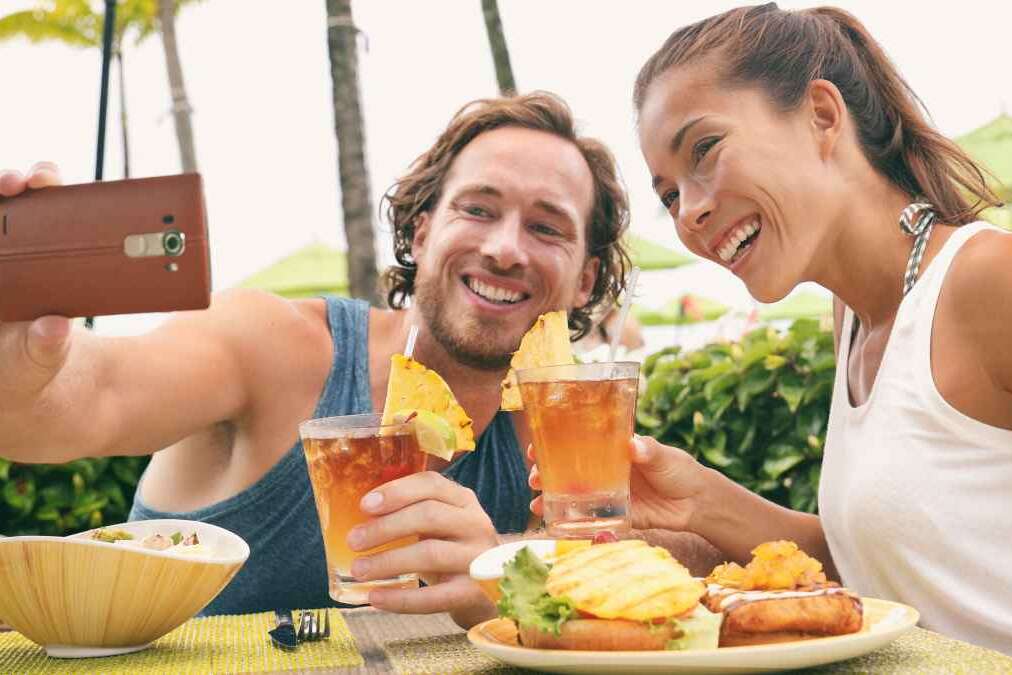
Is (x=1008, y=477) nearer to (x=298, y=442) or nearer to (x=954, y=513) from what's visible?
(x=954, y=513)

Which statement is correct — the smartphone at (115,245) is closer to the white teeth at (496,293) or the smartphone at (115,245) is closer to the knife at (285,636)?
the knife at (285,636)

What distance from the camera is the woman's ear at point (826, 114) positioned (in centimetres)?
254

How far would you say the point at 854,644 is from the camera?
1.30 metres

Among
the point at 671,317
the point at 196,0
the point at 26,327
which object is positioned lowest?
the point at 671,317

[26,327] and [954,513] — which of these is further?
[954,513]

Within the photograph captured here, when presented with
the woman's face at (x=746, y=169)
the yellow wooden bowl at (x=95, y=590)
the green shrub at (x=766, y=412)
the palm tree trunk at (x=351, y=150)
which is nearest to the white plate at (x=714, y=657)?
the yellow wooden bowl at (x=95, y=590)

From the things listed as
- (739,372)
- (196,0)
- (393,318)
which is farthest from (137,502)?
(196,0)

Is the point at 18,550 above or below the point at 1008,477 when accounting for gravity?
above

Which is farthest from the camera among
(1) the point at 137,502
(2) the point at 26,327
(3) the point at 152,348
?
(1) the point at 137,502

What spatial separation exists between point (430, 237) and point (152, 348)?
1.14 m

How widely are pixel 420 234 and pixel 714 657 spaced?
2.82 m

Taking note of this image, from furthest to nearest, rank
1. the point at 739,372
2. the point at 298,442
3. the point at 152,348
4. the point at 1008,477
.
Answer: the point at 739,372, the point at 298,442, the point at 152,348, the point at 1008,477

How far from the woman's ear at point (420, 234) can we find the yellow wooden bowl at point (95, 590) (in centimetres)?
224

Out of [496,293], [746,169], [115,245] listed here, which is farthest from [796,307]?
[115,245]
